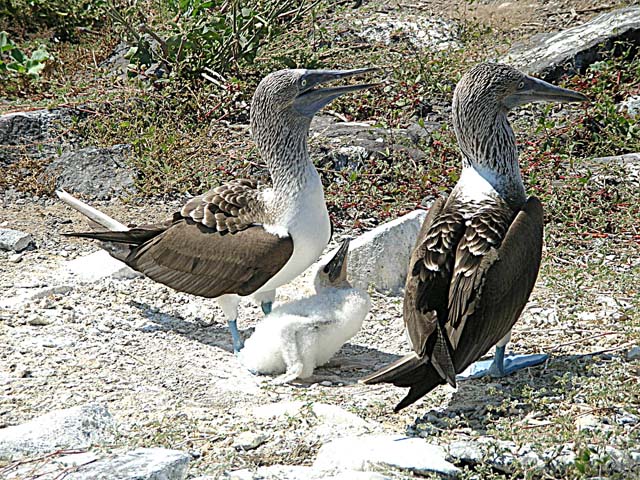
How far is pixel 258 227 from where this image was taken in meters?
5.28

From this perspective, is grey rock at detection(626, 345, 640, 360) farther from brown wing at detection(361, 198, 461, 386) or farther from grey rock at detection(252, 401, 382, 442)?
grey rock at detection(252, 401, 382, 442)

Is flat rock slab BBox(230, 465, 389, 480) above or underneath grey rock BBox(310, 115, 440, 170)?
underneath

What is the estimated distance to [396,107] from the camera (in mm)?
8773

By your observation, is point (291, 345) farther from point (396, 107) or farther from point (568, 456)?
point (396, 107)

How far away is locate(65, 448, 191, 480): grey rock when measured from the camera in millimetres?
3344

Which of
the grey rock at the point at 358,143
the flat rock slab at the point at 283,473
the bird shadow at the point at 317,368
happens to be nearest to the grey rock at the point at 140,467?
the flat rock slab at the point at 283,473

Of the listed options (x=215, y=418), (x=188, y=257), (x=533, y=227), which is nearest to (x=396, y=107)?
(x=188, y=257)

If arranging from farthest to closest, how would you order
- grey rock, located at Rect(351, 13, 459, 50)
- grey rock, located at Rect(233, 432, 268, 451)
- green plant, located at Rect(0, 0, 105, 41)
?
green plant, located at Rect(0, 0, 105, 41)
grey rock, located at Rect(351, 13, 459, 50)
grey rock, located at Rect(233, 432, 268, 451)

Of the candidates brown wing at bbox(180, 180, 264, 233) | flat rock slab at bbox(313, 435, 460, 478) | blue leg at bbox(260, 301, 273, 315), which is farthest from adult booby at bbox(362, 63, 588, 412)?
blue leg at bbox(260, 301, 273, 315)

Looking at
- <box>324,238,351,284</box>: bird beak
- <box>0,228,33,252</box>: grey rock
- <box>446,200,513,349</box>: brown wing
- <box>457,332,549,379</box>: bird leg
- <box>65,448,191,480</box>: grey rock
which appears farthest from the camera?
<box>0,228,33,252</box>: grey rock

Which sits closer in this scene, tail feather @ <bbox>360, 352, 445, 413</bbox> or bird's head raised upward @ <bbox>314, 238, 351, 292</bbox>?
tail feather @ <bbox>360, 352, 445, 413</bbox>

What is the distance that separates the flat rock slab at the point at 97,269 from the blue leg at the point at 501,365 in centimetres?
261

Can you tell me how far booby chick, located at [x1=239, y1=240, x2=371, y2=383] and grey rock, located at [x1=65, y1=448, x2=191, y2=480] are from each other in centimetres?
143

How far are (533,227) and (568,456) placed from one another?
4.26 ft
